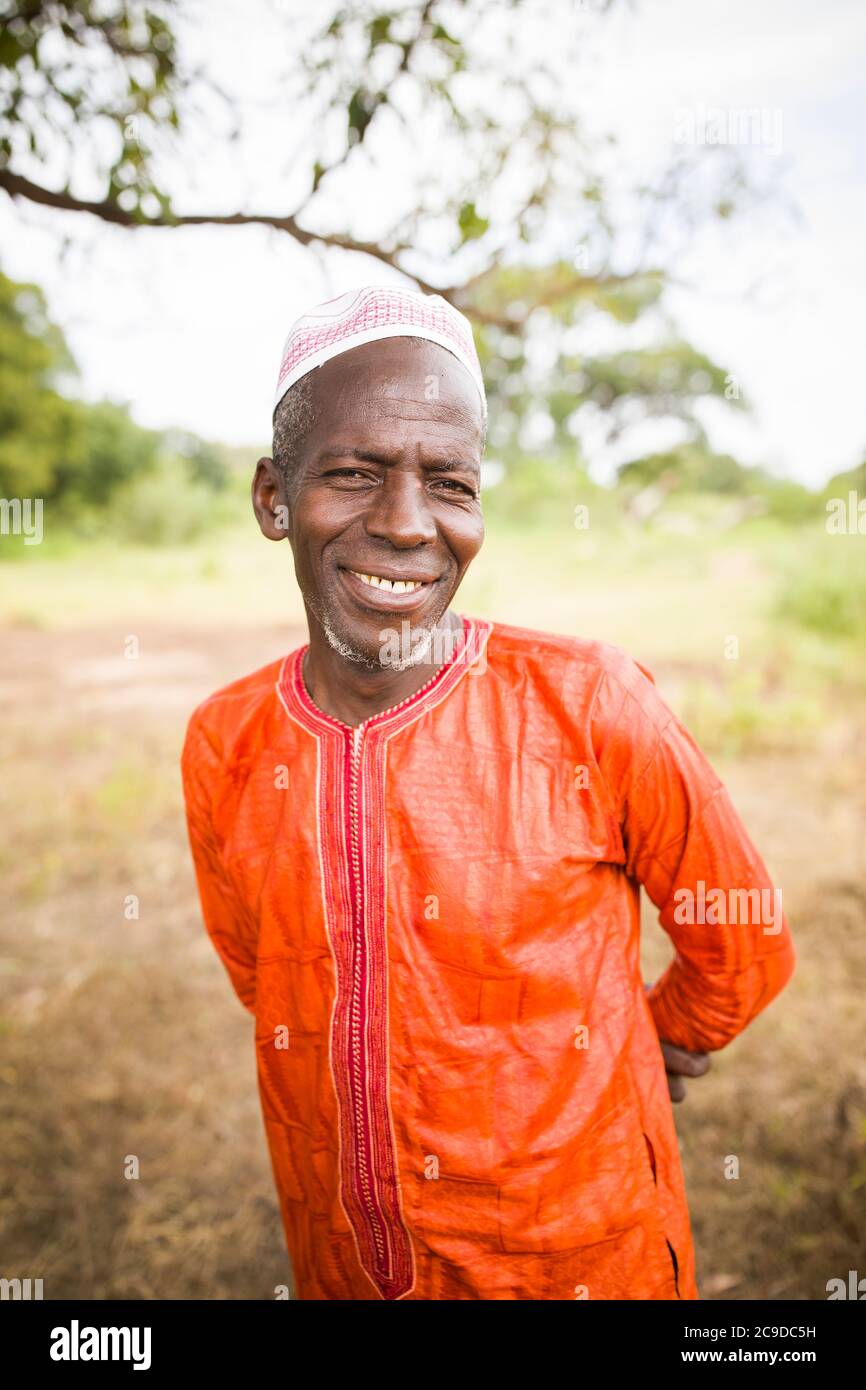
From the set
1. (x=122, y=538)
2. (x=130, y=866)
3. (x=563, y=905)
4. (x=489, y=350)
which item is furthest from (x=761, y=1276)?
(x=122, y=538)

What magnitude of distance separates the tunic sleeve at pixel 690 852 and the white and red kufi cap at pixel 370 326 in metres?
0.58

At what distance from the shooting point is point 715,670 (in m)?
8.19

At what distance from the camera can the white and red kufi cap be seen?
1.40m

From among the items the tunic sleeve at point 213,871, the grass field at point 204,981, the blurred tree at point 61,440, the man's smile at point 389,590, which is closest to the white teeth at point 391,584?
the man's smile at point 389,590

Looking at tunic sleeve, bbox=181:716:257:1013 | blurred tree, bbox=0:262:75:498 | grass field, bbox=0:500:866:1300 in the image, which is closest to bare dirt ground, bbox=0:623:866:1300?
grass field, bbox=0:500:866:1300

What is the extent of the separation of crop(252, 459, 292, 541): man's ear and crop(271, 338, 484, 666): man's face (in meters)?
0.10

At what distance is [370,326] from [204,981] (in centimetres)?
356

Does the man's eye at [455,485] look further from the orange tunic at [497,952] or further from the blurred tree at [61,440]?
the blurred tree at [61,440]

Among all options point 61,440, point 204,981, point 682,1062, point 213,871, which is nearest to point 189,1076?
point 204,981

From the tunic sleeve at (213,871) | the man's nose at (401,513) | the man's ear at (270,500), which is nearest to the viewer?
the man's nose at (401,513)

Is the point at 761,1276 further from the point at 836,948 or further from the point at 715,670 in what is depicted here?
the point at 715,670

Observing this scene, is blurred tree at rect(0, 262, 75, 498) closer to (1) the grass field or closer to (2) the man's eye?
(1) the grass field

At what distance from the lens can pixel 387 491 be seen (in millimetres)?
1379

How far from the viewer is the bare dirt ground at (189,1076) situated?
287 centimetres
